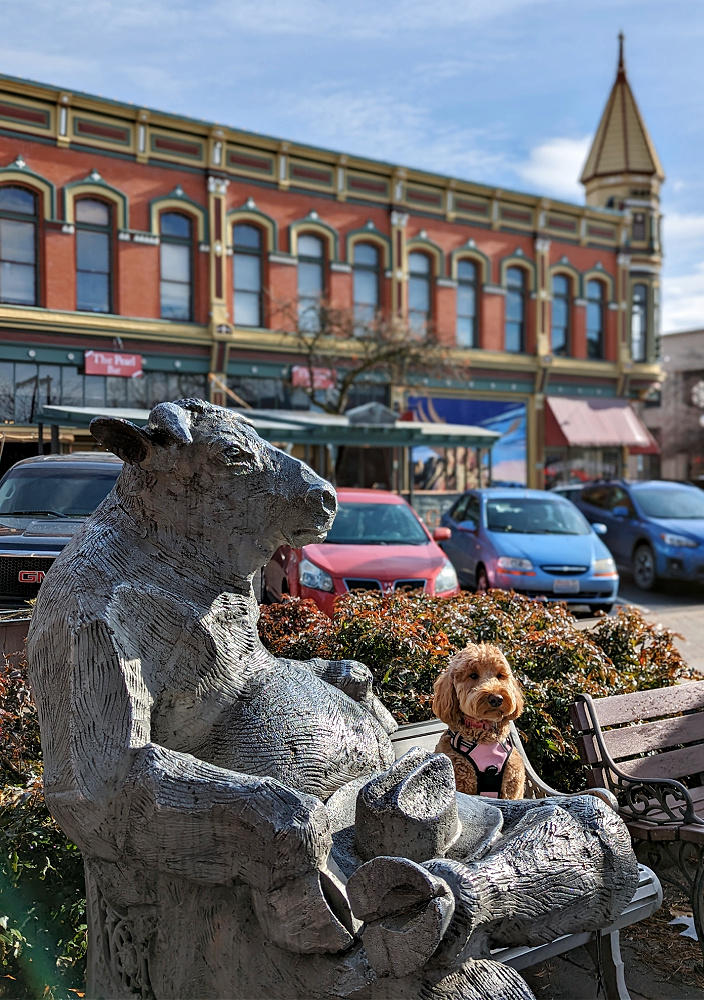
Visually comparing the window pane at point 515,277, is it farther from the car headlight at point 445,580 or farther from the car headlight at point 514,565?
the car headlight at point 445,580

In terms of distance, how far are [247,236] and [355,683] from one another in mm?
22669

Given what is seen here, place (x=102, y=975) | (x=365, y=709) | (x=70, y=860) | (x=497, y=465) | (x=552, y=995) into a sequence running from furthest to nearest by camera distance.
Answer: (x=497, y=465), (x=552, y=995), (x=70, y=860), (x=365, y=709), (x=102, y=975)

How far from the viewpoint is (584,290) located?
3003 cm

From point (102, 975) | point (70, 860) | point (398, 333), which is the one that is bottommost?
point (70, 860)

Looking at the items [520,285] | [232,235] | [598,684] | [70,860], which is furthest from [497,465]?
[70,860]

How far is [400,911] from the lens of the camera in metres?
1.53

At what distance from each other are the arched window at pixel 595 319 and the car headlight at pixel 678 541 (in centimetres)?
1792

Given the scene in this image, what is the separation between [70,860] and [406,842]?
64.3 inches

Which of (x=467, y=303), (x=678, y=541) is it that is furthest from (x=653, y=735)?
(x=467, y=303)

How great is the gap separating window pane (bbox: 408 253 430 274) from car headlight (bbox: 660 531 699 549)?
14688 mm

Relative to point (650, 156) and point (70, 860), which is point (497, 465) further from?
point (70, 860)

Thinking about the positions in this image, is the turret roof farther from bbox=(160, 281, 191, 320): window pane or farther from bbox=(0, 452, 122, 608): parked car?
bbox=(0, 452, 122, 608): parked car

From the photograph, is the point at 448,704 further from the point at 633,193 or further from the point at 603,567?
the point at 633,193

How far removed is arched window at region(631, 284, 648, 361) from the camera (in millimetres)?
31188
